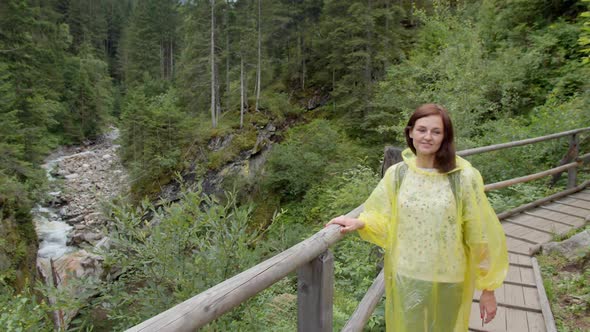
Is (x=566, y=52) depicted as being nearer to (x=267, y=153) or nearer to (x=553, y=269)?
(x=553, y=269)

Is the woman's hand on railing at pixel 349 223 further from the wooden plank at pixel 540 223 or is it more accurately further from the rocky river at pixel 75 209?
the rocky river at pixel 75 209

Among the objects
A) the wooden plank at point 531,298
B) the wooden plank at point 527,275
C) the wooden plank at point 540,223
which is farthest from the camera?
the wooden plank at point 540,223

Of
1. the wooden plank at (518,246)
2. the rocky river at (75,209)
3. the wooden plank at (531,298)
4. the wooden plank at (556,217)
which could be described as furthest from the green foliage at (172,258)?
the rocky river at (75,209)

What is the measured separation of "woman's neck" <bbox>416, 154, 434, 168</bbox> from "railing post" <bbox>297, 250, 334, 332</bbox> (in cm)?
70

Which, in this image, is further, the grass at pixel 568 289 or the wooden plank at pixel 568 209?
the wooden plank at pixel 568 209

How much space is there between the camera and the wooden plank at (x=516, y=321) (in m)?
2.98

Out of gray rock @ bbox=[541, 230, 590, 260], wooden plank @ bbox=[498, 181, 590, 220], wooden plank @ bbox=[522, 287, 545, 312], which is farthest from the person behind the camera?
wooden plank @ bbox=[498, 181, 590, 220]

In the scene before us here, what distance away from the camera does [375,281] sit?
2.62 metres

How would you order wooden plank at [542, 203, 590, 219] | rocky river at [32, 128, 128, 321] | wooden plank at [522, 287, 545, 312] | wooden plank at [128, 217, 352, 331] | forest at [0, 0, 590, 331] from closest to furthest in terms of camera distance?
wooden plank at [128, 217, 352, 331]
wooden plank at [522, 287, 545, 312]
forest at [0, 0, 590, 331]
wooden plank at [542, 203, 590, 219]
rocky river at [32, 128, 128, 321]

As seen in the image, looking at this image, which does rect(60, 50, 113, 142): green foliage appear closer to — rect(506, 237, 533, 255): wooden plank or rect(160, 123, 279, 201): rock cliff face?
rect(160, 123, 279, 201): rock cliff face

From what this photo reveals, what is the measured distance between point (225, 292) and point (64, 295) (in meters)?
2.79

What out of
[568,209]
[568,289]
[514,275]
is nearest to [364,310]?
[514,275]

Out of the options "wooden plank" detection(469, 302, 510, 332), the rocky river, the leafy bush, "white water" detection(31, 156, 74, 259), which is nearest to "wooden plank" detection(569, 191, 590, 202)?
"wooden plank" detection(469, 302, 510, 332)

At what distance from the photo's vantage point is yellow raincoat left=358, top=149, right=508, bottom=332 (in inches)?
69.9
